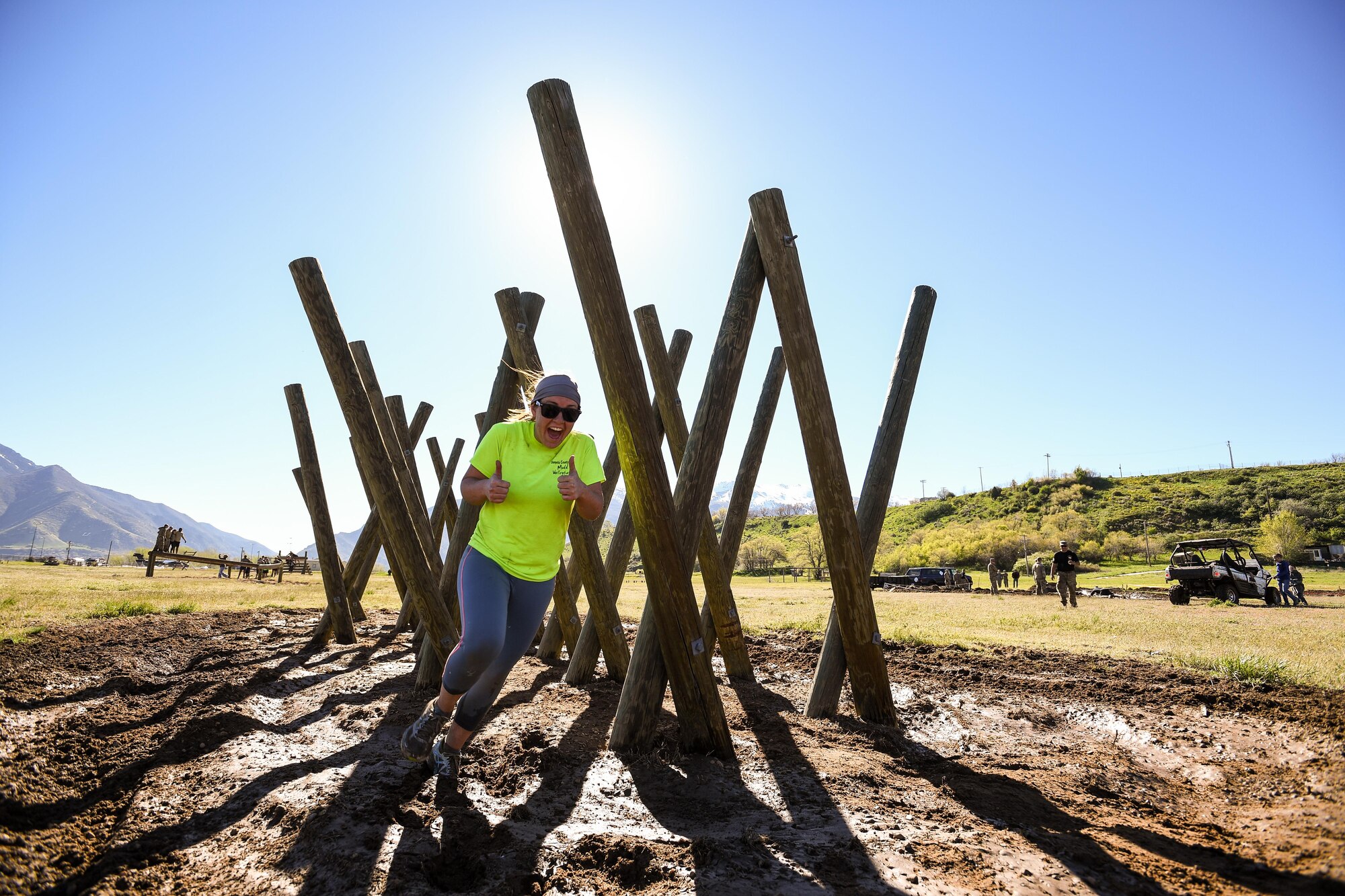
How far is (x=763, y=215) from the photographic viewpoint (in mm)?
3854

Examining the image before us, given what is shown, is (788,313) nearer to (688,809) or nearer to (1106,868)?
(688,809)

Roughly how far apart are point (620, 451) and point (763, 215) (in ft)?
5.35

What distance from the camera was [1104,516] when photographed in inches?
2196

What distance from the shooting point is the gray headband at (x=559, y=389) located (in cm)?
307

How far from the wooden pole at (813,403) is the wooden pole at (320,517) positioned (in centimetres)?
619

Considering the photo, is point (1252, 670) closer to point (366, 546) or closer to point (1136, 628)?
point (1136, 628)

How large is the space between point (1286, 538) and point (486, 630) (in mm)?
49339

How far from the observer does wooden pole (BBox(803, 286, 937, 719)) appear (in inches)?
172

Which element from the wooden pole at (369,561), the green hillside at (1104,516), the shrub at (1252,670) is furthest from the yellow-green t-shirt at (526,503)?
the green hillside at (1104,516)

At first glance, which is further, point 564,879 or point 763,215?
point 763,215

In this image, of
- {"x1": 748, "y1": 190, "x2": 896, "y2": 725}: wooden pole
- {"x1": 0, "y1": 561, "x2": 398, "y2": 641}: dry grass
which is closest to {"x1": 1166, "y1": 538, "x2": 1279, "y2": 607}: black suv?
{"x1": 748, "y1": 190, "x2": 896, "y2": 725}: wooden pole

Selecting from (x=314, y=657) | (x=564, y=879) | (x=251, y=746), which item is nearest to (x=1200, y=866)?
(x=564, y=879)

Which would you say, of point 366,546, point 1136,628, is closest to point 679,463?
point 366,546

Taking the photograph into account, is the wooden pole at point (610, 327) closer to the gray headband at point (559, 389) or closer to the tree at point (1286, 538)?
the gray headband at point (559, 389)
